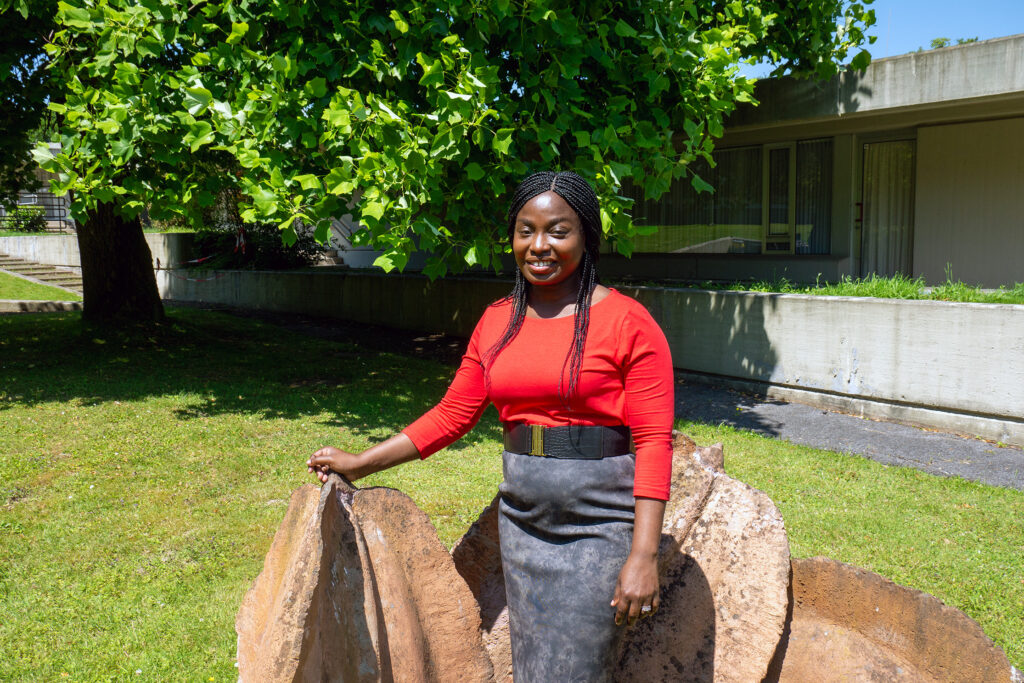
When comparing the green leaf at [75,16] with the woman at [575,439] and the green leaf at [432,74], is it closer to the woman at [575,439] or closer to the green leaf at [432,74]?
the green leaf at [432,74]

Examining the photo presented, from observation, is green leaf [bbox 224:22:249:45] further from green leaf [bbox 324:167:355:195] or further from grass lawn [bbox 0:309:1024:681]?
grass lawn [bbox 0:309:1024:681]

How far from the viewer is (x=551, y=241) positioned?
237cm

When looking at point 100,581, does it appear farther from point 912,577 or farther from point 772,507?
point 912,577

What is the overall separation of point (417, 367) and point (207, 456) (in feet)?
15.6

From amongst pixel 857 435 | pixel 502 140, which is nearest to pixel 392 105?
pixel 502 140

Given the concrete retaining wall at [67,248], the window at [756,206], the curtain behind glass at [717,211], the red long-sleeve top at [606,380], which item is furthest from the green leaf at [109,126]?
the concrete retaining wall at [67,248]

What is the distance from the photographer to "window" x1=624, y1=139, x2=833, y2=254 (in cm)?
1402

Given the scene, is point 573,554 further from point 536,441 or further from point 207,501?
point 207,501

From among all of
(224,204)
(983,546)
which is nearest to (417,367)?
(983,546)

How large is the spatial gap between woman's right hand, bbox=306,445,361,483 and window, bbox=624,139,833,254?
12560 mm

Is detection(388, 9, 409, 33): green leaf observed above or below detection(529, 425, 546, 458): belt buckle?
above

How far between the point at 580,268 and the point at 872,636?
1881 millimetres

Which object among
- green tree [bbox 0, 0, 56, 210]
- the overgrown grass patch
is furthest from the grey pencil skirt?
green tree [bbox 0, 0, 56, 210]

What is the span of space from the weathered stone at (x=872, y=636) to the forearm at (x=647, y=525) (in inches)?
49.2
